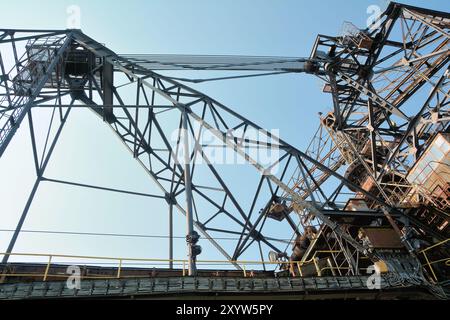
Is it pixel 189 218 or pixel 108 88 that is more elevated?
pixel 108 88

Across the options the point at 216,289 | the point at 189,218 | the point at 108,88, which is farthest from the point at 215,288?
the point at 108,88

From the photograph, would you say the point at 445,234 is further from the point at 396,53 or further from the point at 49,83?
the point at 49,83

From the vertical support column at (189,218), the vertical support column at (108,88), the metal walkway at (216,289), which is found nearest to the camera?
the metal walkway at (216,289)

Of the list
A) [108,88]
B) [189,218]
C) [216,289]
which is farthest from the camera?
[108,88]

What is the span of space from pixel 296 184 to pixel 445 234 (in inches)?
636

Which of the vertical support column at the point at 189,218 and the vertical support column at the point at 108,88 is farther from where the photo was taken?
the vertical support column at the point at 108,88

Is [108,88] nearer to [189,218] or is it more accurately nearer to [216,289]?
[189,218]

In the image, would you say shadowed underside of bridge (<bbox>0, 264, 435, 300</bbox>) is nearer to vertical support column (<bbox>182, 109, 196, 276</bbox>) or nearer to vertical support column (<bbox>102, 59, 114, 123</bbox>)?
vertical support column (<bbox>182, 109, 196, 276</bbox>)

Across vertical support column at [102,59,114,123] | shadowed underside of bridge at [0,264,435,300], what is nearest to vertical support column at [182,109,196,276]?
shadowed underside of bridge at [0,264,435,300]

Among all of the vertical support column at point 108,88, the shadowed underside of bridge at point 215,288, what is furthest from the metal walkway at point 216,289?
the vertical support column at point 108,88

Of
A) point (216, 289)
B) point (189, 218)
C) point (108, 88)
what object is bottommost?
point (216, 289)

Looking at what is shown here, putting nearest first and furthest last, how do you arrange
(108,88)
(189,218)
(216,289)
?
(216,289) < (189,218) < (108,88)

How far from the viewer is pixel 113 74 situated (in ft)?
59.8

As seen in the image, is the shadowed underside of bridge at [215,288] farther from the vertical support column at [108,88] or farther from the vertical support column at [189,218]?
the vertical support column at [108,88]
